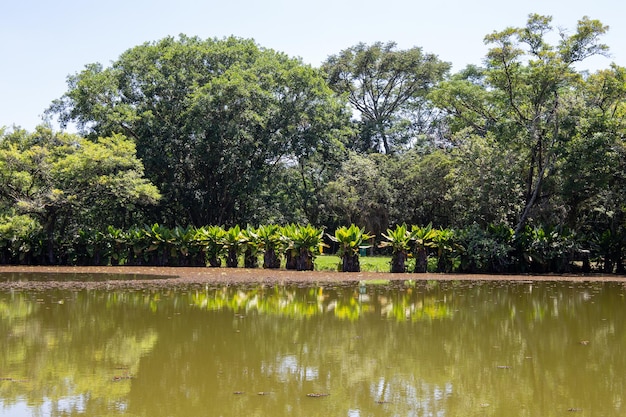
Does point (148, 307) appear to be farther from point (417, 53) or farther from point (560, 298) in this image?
point (417, 53)

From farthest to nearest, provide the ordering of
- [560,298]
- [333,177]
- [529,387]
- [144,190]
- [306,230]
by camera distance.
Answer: [333,177] < [144,190] < [306,230] < [560,298] < [529,387]

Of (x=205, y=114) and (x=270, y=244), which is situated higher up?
(x=205, y=114)

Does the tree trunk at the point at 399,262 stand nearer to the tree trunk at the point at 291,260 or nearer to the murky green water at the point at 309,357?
the tree trunk at the point at 291,260

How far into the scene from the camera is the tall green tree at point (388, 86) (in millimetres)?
42094

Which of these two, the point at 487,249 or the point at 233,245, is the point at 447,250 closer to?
the point at 487,249

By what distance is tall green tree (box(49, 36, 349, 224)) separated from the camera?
2631cm

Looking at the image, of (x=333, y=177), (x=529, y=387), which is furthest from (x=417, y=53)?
(x=529, y=387)

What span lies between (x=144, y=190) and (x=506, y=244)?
1293 centimetres

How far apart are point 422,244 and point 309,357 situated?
13.9m

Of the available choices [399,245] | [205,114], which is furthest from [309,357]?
[205,114]

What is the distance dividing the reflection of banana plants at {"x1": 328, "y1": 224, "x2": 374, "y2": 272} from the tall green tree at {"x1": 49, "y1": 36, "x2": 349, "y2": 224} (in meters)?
7.68

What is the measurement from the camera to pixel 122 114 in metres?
27.3

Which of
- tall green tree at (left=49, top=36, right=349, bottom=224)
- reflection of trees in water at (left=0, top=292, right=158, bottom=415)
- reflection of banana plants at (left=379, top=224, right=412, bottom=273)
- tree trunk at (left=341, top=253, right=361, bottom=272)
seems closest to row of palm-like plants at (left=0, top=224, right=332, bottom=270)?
tree trunk at (left=341, top=253, right=361, bottom=272)

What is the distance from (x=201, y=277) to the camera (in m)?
18.4
